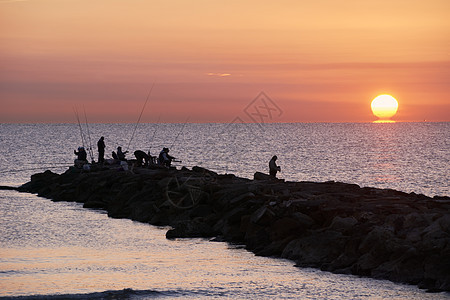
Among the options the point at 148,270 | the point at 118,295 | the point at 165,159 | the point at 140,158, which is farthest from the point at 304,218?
the point at 140,158

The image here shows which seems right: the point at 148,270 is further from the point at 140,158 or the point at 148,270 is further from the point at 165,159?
the point at 140,158

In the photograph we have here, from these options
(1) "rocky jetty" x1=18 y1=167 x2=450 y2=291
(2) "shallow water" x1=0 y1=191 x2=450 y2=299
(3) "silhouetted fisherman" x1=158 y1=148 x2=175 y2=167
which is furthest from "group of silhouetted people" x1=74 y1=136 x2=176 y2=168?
(2) "shallow water" x1=0 y1=191 x2=450 y2=299

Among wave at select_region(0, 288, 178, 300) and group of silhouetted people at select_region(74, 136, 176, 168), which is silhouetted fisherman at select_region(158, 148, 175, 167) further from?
wave at select_region(0, 288, 178, 300)

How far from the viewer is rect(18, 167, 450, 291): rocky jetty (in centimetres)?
1705

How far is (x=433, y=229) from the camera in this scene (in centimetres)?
1759

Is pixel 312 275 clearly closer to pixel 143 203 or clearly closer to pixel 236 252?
pixel 236 252

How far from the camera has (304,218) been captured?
68.4ft

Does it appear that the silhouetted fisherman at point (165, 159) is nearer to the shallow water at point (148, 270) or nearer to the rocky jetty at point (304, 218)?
the rocky jetty at point (304, 218)

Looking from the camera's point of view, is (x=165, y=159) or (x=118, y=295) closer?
(x=118, y=295)

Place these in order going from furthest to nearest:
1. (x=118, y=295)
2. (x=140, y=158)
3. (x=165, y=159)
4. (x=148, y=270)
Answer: (x=140, y=158) → (x=165, y=159) → (x=148, y=270) → (x=118, y=295)

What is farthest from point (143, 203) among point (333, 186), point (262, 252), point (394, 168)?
point (394, 168)

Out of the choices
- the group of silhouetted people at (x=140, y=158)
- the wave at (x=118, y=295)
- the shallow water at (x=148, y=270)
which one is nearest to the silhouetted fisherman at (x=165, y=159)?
the group of silhouetted people at (x=140, y=158)

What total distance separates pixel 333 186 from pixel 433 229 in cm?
998

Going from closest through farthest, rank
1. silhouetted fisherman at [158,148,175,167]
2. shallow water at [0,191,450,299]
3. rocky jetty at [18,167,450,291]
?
1. shallow water at [0,191,450,299]
2. rocky jetty at [18,167,450,291]
3. silhouetted fisherman at [158,148,175,167]
